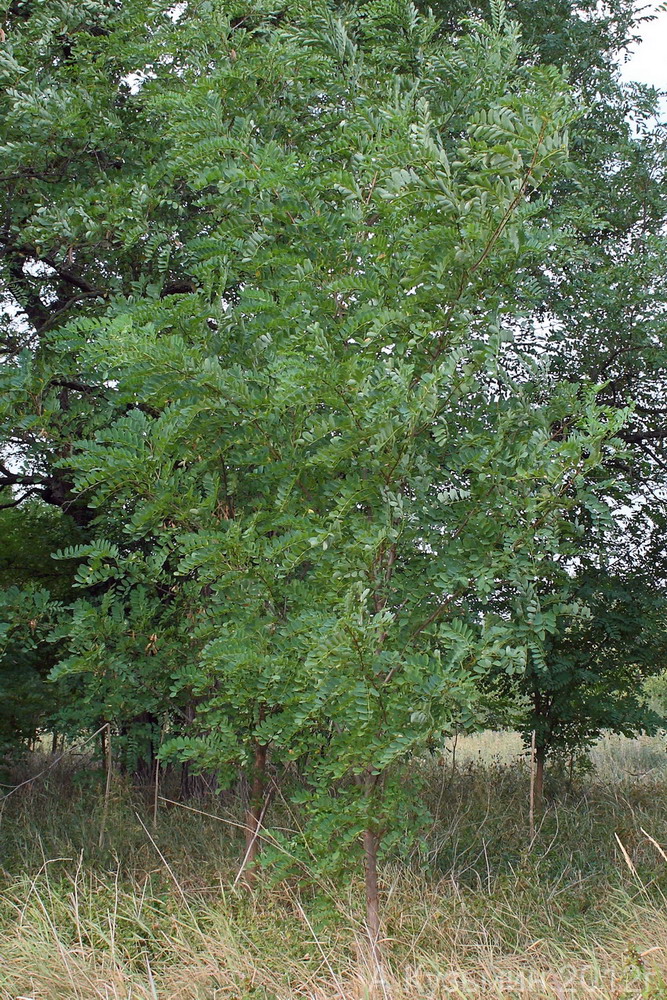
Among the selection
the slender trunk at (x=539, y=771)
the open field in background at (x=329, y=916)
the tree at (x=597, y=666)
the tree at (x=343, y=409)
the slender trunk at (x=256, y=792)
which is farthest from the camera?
the slender trunk at (x=539, y=771)

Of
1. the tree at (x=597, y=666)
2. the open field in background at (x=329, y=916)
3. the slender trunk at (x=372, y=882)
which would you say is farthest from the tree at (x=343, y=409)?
the tree at (x=597, y=666)

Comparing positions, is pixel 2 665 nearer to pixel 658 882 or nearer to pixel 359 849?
pixel 359 849

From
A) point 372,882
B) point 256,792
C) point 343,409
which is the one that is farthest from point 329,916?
point 343,409

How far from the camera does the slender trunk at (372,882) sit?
407cm

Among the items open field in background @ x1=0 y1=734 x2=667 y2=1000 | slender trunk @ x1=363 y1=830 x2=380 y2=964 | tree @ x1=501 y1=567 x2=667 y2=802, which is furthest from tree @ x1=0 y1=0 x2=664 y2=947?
tree @ x1=501 y1=567 x2=667 y2=802

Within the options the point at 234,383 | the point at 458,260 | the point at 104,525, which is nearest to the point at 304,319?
the point at 234,383

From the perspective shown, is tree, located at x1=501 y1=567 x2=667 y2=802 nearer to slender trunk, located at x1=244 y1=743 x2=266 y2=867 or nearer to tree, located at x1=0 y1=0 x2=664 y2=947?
tree, located at x1=0 y1=0 x2=664 y2=947

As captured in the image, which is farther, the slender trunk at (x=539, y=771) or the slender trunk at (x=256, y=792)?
the slender trunk at (x=539, y=771)

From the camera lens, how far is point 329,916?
13.2 feet

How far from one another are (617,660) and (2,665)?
16.3 ft

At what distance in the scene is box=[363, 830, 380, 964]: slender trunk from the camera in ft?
13.3

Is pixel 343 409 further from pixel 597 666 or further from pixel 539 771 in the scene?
pixel 539 771

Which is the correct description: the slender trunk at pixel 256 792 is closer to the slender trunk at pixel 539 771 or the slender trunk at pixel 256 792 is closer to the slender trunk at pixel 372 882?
the slender trunk at pixel 372 882

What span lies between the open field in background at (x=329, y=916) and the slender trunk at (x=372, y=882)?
115 millimetres
